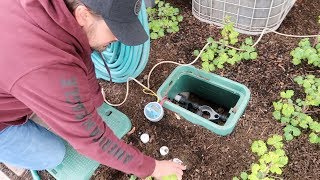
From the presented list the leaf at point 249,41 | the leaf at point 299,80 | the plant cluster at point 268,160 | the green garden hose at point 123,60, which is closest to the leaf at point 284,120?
the plant cluster at point 268,160

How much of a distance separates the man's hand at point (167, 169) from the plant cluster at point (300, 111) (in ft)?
2.24

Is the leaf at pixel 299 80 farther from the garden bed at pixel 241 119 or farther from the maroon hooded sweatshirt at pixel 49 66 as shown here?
the maroon hooded sweatshirt at pixel 49 66

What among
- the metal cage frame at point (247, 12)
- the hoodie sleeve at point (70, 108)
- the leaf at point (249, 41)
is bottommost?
the leaf at point (249, 41)

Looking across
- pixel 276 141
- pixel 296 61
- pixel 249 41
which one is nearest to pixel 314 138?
pixel 276 141

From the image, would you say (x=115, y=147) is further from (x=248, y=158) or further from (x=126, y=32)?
(x=248, y=158)

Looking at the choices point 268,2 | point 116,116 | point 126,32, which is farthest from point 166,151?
point 268,2

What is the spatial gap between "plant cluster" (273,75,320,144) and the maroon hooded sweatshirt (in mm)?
1211

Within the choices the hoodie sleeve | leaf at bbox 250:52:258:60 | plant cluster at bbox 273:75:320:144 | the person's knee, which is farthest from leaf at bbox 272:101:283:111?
the person's knee

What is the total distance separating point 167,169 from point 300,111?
0.93 meters

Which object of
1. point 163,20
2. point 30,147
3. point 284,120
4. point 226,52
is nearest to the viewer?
point 30,147

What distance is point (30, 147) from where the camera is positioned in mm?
1846

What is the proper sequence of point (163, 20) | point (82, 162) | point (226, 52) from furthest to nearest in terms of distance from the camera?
point (163, 20) < point (226, 52) < point (82, 162)

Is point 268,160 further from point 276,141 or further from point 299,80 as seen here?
point 299,80

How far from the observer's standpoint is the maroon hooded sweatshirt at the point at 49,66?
1.11 m
